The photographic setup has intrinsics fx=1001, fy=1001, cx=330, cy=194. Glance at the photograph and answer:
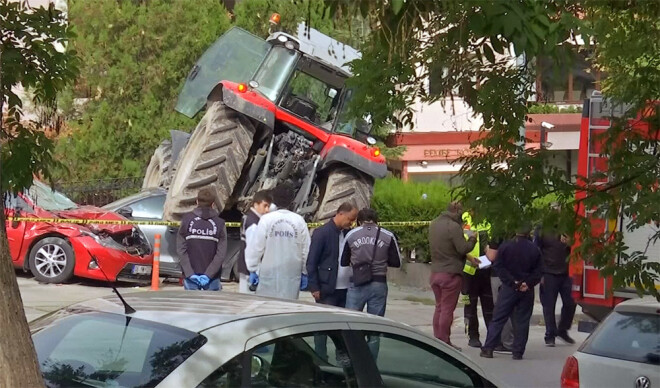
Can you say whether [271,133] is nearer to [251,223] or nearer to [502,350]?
[502,350]

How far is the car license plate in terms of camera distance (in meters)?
14.4

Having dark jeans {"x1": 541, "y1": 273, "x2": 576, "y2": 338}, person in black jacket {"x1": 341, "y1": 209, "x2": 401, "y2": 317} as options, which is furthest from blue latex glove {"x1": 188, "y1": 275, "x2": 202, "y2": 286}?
dark jeans {"x1": 541, "y1": 273, "x2": 576, "y2": 338}

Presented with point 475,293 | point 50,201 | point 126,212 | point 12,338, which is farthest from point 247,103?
point 12,338

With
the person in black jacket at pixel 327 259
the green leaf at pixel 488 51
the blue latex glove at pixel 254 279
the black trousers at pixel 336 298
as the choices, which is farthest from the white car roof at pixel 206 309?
the black trousers at pixel 336 298

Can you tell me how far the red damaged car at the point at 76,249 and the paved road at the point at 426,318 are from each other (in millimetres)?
242

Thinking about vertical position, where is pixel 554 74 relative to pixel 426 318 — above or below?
above

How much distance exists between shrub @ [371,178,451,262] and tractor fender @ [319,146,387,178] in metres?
2.92

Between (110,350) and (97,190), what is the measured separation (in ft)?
48.6

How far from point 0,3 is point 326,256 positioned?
4244mm

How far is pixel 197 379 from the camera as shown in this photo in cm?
422

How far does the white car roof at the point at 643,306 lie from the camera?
6789 mm

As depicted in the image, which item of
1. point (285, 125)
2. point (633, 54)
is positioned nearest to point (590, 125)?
point (633, 54)

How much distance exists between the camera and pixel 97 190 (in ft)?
62.2

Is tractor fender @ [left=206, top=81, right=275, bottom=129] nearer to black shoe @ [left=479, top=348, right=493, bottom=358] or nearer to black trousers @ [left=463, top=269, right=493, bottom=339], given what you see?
black trousers @ [left=463, top=269, right=493, bottom=339]
